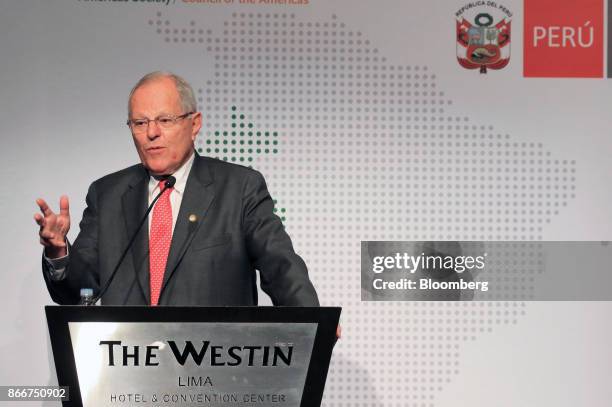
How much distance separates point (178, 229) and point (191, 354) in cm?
88

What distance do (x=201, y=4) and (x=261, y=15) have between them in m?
0.27

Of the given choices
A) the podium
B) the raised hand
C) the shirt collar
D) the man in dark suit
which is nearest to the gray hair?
the man in dark suit

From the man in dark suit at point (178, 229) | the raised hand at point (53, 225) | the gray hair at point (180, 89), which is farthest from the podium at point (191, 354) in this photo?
the gray hair at point (180, 89)

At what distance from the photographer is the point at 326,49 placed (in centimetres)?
418

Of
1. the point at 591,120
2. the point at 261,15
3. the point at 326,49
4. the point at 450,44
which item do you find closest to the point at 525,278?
the point at 591,120

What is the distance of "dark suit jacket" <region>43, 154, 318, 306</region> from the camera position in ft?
10.1

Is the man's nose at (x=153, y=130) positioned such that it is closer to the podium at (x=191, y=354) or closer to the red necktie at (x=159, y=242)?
the red necktie at (x=159, y=242)

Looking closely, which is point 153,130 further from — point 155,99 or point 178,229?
point 178,229

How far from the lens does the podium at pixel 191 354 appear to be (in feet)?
7.34

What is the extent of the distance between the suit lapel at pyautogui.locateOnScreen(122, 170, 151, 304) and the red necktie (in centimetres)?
2

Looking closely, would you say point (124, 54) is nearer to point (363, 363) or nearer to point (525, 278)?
point (363, 363)

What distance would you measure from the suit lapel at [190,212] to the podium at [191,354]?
0.84m

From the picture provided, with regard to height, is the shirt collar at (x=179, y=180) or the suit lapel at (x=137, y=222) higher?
the shirt collar at (x=179, y=180)

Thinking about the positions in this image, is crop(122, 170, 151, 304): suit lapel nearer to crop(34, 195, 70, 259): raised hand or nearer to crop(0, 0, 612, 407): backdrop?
crop(34, 195, 70, 259): raised hand
